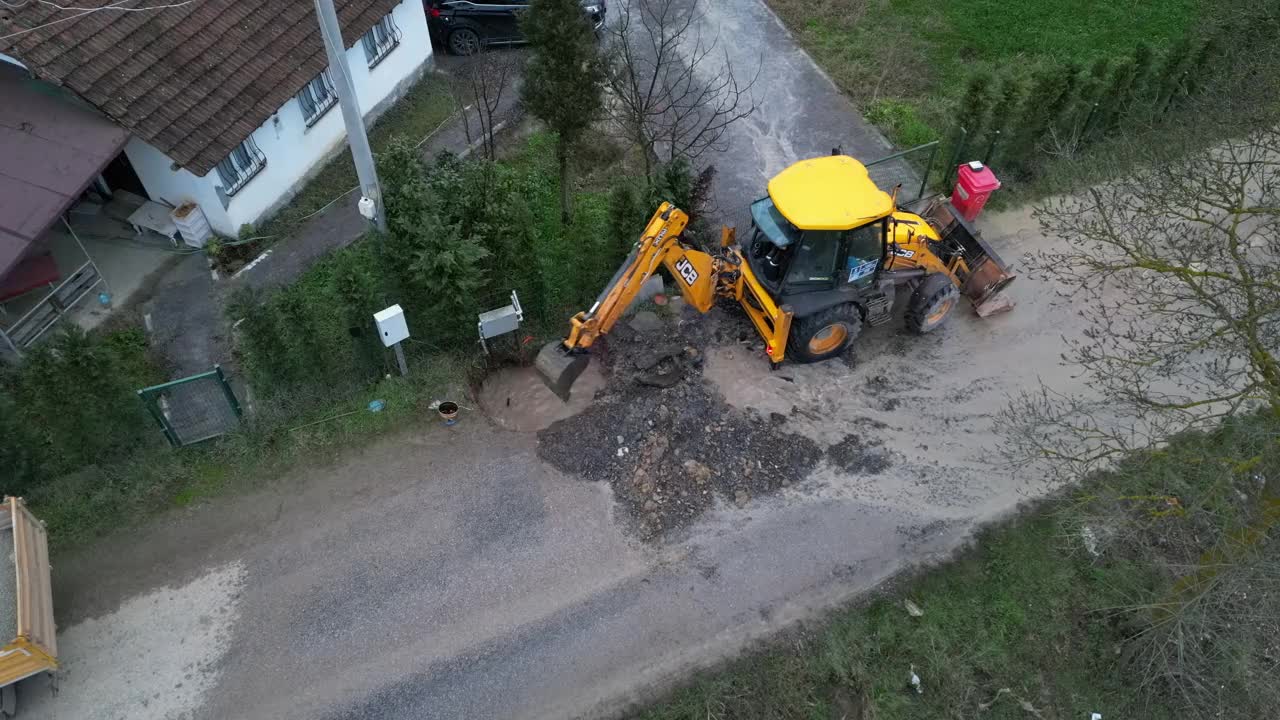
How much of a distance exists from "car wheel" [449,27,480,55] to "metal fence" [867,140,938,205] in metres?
8.89

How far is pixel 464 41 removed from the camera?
17672 mm

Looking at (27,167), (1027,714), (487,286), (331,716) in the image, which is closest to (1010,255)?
(1027,714)

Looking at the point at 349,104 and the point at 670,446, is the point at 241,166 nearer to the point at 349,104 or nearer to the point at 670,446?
the point at 349,104

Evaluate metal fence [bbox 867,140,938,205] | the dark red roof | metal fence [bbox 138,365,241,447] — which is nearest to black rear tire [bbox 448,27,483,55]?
the dark red roof

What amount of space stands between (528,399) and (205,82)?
292 inches

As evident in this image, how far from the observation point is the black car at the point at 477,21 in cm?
1708

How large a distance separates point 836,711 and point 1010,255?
846cm

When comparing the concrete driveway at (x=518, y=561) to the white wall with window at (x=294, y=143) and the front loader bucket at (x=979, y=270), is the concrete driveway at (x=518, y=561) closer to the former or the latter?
the front loader bucket at (x=979, y=270)

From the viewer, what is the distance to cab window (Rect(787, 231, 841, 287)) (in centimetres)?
1039

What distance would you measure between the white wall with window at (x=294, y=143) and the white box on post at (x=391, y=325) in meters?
4.73

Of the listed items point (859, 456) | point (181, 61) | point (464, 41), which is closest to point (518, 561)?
point (859, 456)

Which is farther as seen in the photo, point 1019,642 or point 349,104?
point 349,104

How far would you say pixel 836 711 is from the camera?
8.62 meters

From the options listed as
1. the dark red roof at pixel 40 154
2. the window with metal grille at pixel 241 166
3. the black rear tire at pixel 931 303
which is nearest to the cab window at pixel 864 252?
the black rear tire at pixel 931 303
